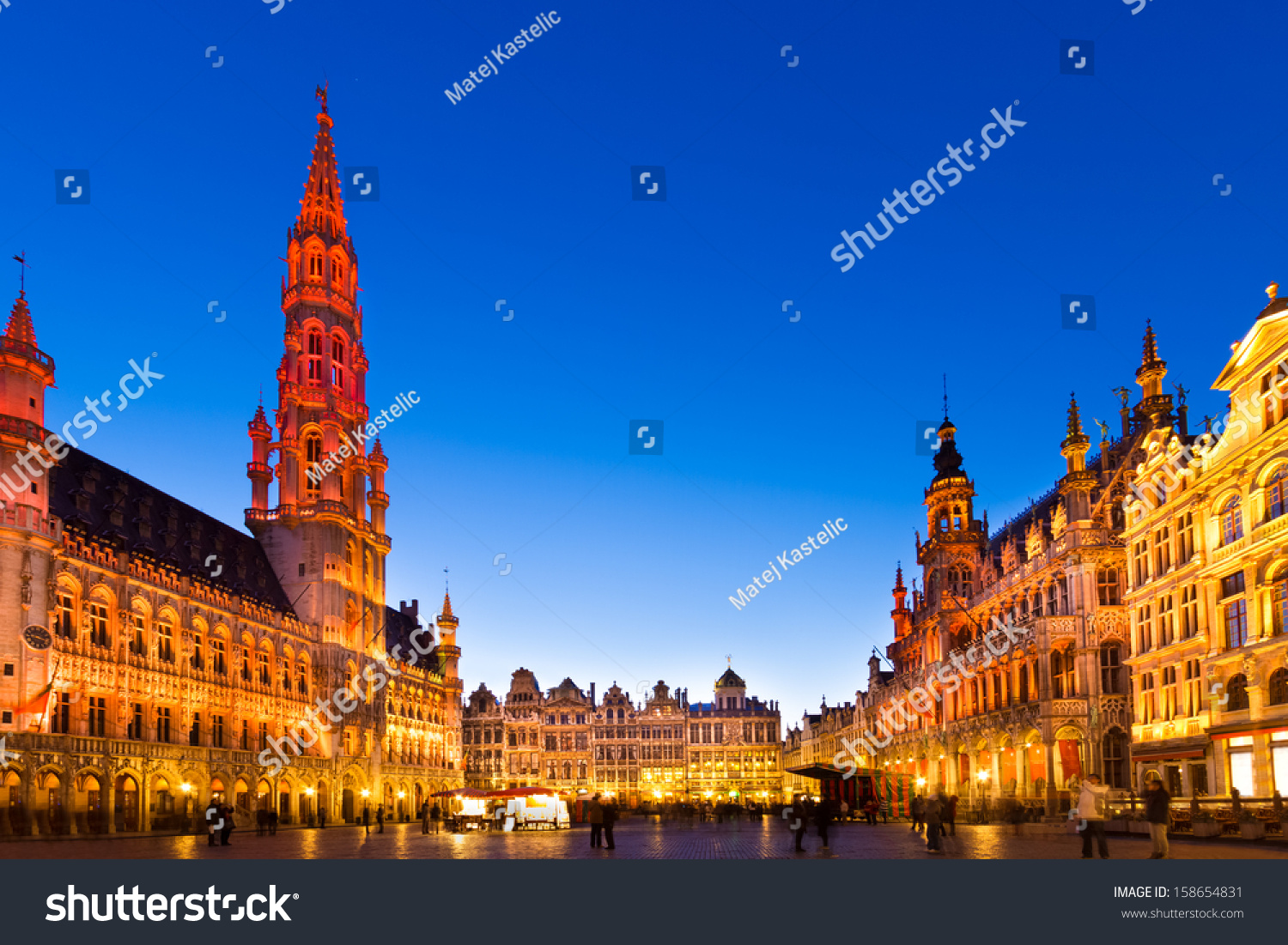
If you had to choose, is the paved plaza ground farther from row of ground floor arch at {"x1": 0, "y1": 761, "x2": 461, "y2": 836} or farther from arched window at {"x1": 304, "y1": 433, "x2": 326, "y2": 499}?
arched window at {"x1": 304, "y1": 433, "x2": 326, "y2": 499}

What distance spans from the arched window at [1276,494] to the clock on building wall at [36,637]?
154 ft

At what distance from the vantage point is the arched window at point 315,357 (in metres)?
87.4

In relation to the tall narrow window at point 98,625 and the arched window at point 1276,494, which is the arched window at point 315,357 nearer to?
the tall narrow window at point 98,625

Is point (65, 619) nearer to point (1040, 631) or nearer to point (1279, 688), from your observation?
point (1040, 631)

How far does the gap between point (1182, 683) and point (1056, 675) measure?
1271 centimetres

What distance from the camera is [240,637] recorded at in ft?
224

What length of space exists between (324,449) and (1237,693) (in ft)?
207

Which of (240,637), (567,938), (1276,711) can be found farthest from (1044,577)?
(567,938)

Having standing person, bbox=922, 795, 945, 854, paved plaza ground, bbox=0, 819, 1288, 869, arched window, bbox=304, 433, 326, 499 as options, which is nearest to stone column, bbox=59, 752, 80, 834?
paved plaza ground, bbox=0, 819, 1288, 869

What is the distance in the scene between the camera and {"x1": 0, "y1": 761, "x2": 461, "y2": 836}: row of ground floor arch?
46.8 m

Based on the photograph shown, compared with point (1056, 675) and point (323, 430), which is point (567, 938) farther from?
point (323, 430)

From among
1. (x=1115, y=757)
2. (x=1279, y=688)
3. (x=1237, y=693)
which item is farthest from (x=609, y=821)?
(x=1115, y=757)

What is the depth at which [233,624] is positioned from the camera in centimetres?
6731

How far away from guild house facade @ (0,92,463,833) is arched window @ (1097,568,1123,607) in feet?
151
